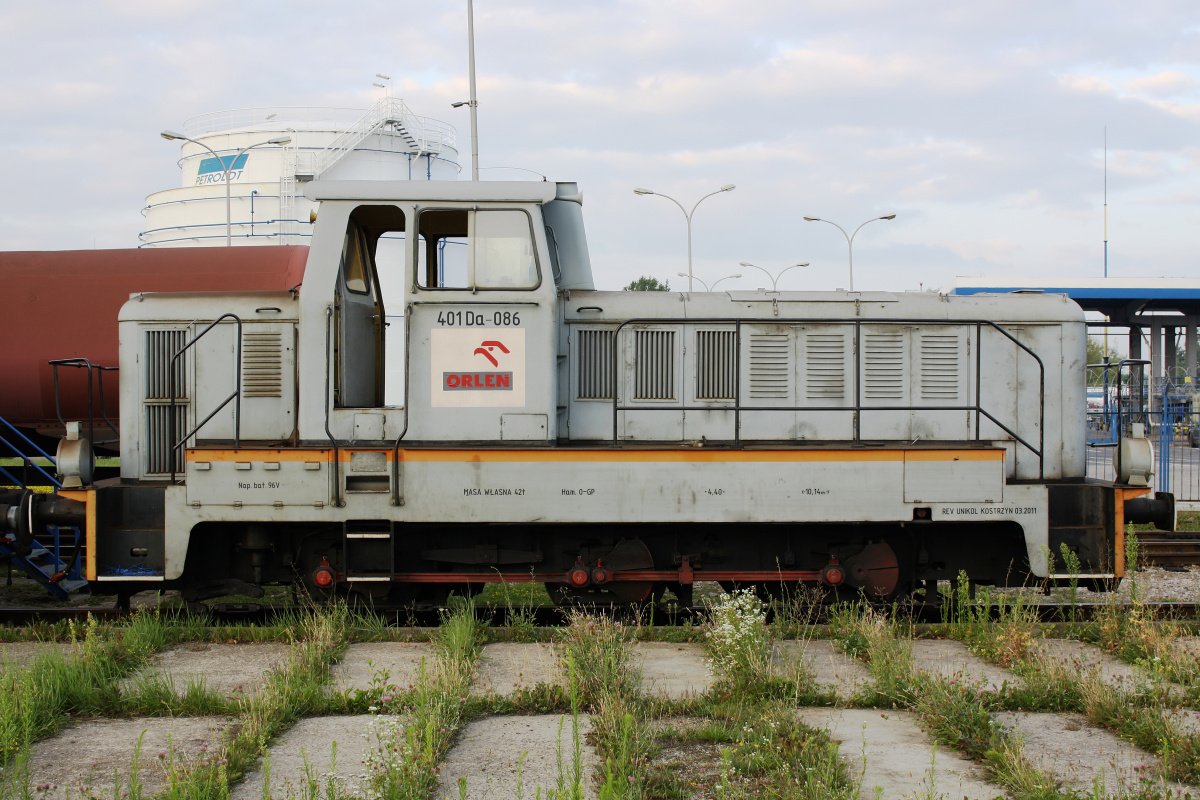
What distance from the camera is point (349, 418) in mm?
6367

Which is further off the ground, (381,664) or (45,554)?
(45,554)

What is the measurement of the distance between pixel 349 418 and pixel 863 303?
408 cm

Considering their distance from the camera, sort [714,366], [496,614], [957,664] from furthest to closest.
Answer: [496,614] < [714,366] < [957,664]

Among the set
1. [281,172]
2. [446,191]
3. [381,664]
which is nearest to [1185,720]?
[381,664]

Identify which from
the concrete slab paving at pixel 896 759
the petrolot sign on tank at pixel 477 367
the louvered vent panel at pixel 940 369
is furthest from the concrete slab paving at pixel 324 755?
the louvered vent panel at pixel 940 369

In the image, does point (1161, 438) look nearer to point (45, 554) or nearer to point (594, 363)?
point (594, 363)

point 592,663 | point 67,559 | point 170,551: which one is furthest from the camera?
point 67,559

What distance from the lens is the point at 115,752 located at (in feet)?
13.8

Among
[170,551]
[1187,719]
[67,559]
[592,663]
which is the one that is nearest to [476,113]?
[67,559]

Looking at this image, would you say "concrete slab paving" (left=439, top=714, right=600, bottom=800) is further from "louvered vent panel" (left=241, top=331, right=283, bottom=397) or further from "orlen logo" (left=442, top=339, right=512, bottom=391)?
"louvered vent panel" (left=241, top=331, right=283, bottom=397)

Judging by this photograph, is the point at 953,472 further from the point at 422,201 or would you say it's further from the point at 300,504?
the point at 300,504

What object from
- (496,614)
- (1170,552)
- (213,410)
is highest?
(213,410)

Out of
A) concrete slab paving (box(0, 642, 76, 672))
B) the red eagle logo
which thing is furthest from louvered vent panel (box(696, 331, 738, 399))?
concrete slab paving (box(0, 642, 76, 672))

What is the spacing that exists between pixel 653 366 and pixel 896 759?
3.55 metres
